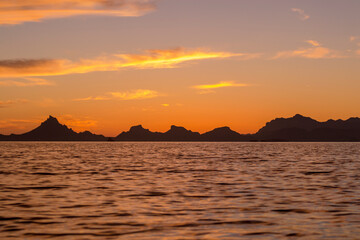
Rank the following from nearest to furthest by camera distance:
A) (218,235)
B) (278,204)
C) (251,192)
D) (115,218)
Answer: (218,235), (115,218), (278,204), (251,192)

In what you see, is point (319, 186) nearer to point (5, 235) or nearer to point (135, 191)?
point (135, 191)

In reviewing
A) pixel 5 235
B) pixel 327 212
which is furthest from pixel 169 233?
pixel 327 212

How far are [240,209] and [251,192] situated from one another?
21.4ft

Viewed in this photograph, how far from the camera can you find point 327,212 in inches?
813

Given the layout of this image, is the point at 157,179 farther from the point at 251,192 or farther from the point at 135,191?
the point at 251,192

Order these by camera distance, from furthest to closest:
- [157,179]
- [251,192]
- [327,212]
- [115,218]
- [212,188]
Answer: [157,179] < [212,188] < [251,192] < [327,212] < [115,218]

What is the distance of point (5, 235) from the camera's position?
15.9 meters

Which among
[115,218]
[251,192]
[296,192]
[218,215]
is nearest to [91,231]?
[115,218]

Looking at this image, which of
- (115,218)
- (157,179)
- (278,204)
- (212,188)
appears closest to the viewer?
(115,218)

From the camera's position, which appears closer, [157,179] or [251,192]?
[251,192]

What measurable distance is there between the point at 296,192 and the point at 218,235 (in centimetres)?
1355

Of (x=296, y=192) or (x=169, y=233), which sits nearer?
(x=169, y=233)

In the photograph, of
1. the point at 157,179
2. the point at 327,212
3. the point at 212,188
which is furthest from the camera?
the point at 157,179

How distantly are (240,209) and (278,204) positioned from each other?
266cm
